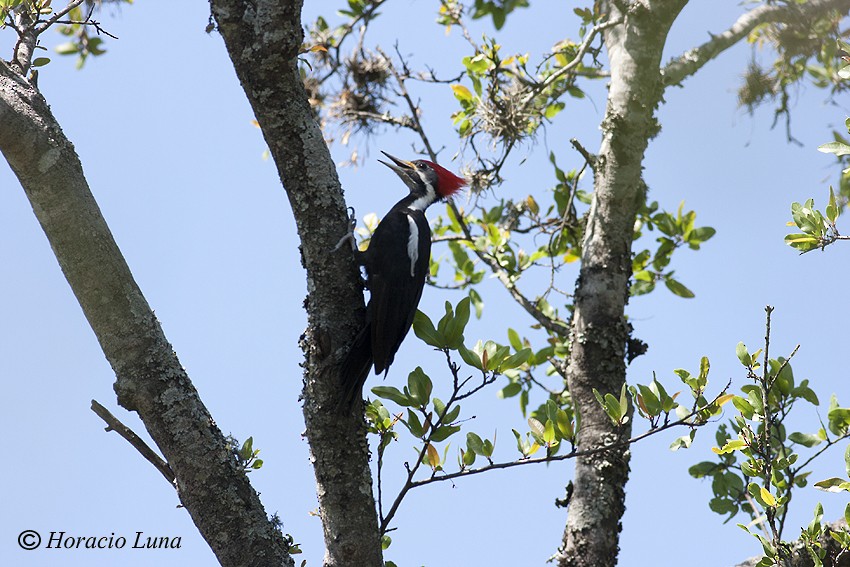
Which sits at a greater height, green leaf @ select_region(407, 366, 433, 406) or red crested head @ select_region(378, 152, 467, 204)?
red crested head @ select_region(378, 152, 467, 204)

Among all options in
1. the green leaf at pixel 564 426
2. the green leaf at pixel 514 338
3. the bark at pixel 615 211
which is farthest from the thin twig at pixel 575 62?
the green leaf at pixel 564 426

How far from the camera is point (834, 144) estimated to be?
2598mm

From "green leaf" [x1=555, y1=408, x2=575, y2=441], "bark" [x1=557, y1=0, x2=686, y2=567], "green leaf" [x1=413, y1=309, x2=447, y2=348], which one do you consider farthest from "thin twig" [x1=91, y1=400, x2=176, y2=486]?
"bark" [x1=557, y1=0, x2=686, y2=567]

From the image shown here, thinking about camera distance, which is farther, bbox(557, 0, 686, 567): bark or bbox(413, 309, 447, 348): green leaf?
bbox(557, 0, 686, 567): bark

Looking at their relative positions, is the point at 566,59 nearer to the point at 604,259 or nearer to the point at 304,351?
the point at 604,259

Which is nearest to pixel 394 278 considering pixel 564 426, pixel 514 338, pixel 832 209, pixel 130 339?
pixel 564 426

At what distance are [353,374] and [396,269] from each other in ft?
3.44

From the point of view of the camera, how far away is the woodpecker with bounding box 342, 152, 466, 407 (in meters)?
2.68

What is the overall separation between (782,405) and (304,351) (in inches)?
65.2

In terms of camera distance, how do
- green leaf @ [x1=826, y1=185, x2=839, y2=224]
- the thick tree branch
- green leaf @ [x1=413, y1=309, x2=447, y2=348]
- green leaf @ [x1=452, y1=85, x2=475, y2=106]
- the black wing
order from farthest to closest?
green leaf @ [x1=452, y1=85, x2=475, y2=106]
the thick tree branch
the black wing
green leaf @ [x1=413, y1=309, x2=447, y2=348]
green leaf @ [x1=826, y1=185, x2=839, y2=224]

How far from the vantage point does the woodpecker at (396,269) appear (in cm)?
268

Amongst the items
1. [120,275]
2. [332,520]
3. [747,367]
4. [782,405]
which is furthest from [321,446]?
[782,405]

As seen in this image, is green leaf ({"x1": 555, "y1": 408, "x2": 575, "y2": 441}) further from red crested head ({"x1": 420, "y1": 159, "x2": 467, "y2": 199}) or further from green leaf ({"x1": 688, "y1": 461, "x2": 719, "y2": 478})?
red crested head ({"x1": 420, "y1": 159, "x2": 467, "y2": 199})

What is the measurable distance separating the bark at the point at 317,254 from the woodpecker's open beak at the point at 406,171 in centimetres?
202
